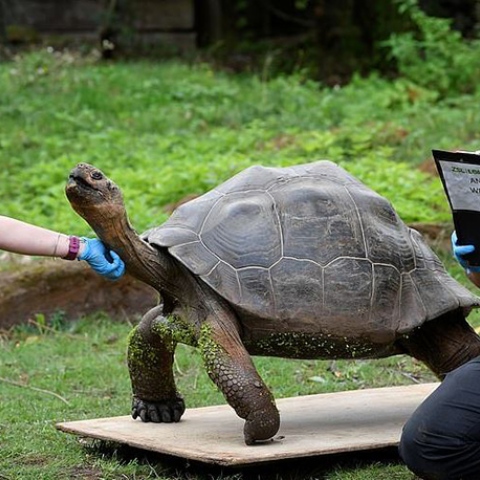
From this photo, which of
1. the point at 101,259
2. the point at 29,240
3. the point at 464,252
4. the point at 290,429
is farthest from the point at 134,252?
the point at 464,252

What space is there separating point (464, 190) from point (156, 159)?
6375mm

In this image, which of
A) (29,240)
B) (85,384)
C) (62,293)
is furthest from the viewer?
(62,293)

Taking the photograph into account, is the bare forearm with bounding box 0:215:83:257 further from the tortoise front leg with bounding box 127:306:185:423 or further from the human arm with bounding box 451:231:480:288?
the human arm with bounding box 451:231:480:288

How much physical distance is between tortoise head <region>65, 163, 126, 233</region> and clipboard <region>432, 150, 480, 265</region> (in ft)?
3.65

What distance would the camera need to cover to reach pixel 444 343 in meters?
4.44

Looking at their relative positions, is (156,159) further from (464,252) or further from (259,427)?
(464,252)

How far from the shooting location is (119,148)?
10.2 m

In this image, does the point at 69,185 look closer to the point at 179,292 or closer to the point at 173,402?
the point at 179,292

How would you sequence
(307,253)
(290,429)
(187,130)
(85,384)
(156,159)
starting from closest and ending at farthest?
(307,253) < (290,429) < (85,384) < (156,159) < (187,130)

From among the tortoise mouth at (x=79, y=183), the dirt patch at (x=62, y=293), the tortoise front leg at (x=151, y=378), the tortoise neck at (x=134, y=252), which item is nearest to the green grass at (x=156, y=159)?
the dirt patch at (x=62, y=293)

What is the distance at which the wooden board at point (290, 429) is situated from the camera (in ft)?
12.6

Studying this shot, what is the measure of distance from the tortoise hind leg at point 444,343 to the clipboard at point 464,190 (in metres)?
0.87

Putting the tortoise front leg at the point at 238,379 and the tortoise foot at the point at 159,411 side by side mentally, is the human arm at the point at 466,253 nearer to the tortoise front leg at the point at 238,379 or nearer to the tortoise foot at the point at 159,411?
the tortoise front leg at the point at 238,379

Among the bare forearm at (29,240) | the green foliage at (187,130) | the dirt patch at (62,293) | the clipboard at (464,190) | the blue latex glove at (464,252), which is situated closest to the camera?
the clipboard at (464,190)
